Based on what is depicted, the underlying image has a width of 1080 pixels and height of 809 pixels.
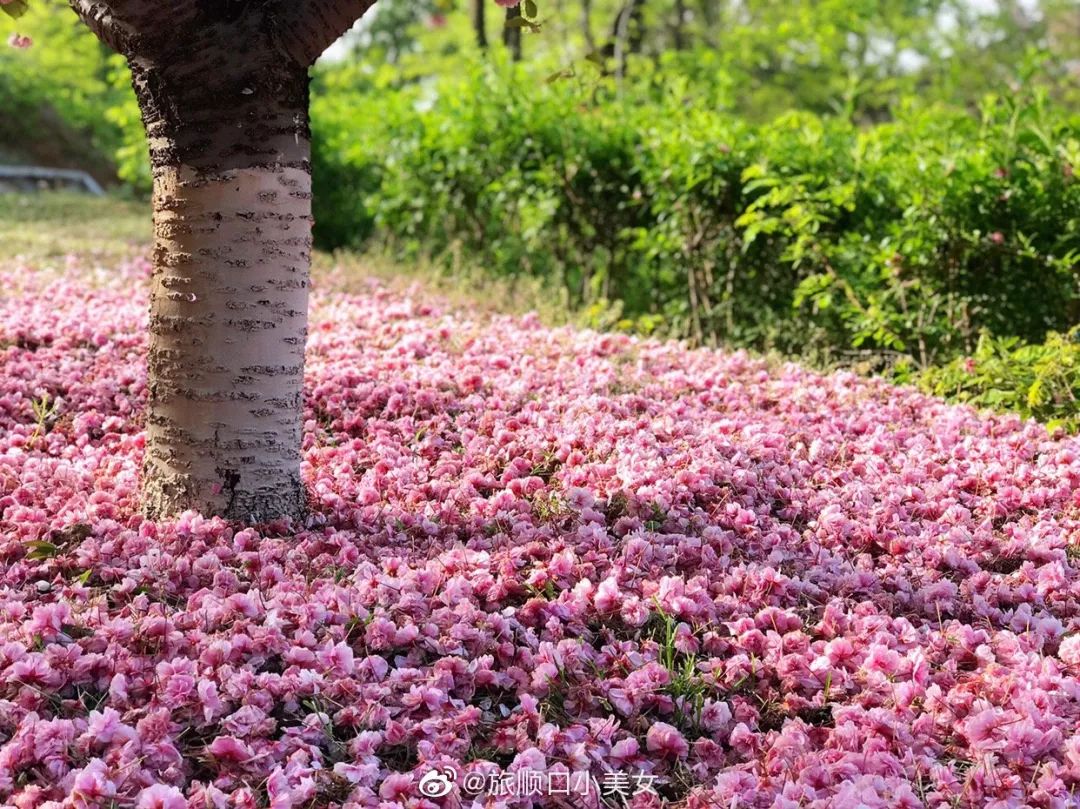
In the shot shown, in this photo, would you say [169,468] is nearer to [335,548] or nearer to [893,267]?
[335,548]

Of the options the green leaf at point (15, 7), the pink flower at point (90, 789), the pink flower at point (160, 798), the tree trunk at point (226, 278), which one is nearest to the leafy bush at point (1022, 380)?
the tree trunk at point (226, 278)

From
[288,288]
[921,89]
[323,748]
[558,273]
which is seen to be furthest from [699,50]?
[323,748]

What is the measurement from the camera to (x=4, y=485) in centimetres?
364

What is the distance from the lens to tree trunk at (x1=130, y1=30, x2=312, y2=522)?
129 inches

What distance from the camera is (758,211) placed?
6902 millimetres

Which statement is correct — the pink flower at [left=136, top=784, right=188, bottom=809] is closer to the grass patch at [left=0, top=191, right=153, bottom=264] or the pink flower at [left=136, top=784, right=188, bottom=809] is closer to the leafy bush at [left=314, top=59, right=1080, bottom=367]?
the leafy bush at [left=314, top=59, right=1080, bottom=367]

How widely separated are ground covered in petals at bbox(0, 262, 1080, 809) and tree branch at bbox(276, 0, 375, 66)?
5.15 feet

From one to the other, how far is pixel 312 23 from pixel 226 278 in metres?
0.90

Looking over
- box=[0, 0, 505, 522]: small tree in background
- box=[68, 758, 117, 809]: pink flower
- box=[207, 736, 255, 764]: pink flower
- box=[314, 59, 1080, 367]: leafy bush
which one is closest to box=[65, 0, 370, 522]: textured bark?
box=[0, 0, 505, 522]: small tree in background

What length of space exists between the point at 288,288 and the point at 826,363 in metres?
3.86

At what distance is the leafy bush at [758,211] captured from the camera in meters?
5.88

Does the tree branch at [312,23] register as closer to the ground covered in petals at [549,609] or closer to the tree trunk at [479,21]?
the ground covered in petals at [549,609]

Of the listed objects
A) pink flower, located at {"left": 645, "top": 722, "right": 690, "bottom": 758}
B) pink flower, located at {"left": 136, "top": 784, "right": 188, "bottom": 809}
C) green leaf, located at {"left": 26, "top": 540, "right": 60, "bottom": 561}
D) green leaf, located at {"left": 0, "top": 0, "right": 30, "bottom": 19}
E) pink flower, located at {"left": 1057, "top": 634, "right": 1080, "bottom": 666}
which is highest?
green leaf, located at {"left": 0, "top": 0, "right": 30, "bottom": 19}

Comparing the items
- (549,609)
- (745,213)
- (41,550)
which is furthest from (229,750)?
(745,213)
